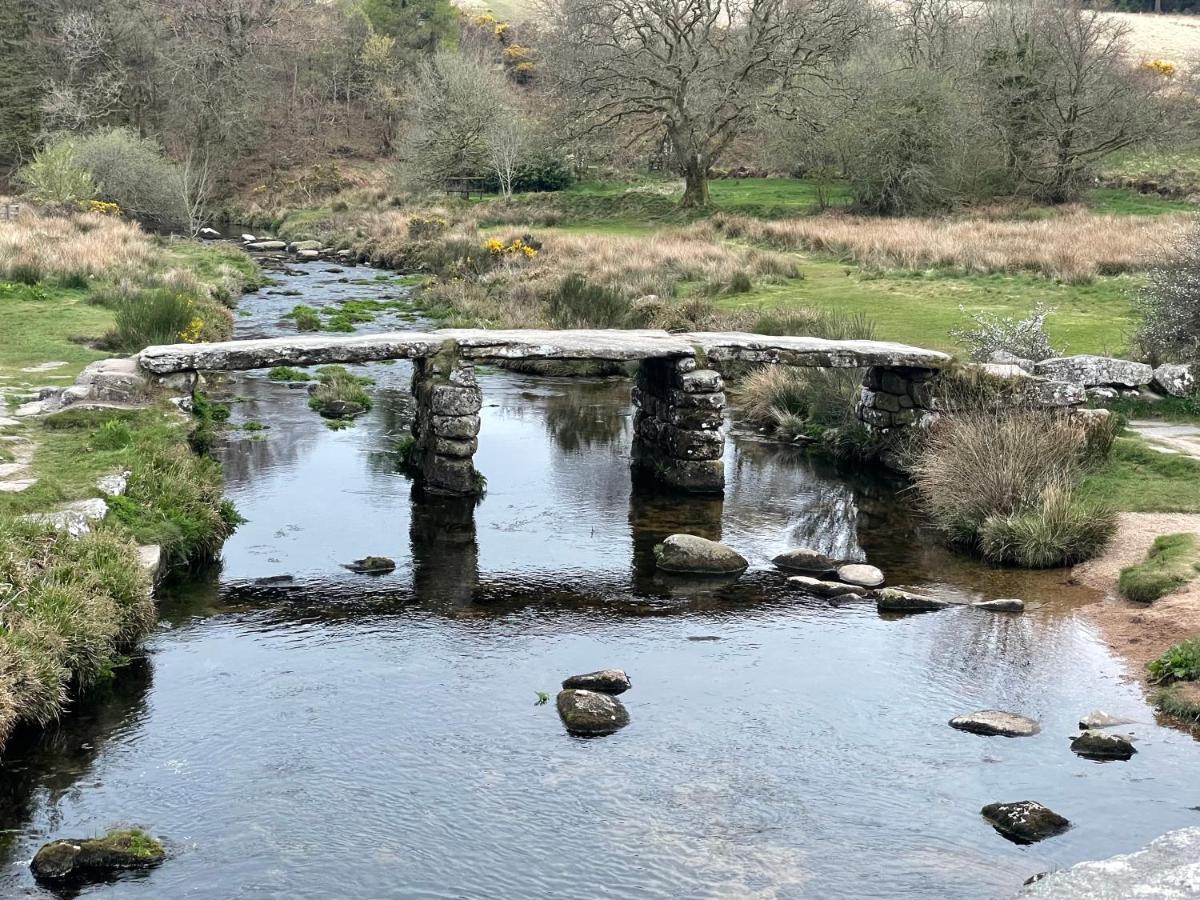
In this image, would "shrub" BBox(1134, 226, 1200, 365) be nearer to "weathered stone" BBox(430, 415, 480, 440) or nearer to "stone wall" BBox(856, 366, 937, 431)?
"stone wall" BBox(856, 366, 937, 431)

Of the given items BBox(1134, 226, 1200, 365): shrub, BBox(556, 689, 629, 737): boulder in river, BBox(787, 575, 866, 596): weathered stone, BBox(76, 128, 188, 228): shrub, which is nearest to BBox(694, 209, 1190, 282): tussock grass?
BBox(1134, 226, 1200, 365): shrub

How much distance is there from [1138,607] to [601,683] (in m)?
5.08

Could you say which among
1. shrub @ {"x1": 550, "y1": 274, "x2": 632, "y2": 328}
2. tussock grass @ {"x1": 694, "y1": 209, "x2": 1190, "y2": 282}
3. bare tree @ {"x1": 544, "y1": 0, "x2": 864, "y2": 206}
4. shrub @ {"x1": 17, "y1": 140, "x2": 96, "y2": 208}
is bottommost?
shrub @ {"x1": 550, "y1": 274, "x2": 632, "y2": 328}

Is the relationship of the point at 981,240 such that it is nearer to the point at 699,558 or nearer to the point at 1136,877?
the point at 699,558

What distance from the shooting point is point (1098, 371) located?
56.5 ft

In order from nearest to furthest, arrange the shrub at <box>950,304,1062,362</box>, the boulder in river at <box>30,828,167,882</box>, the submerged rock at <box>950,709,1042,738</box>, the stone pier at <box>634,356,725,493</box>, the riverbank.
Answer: the boulder in river at <box>30,828,167,882</box>
the riverbank
the submerged rock at <box>950,709,1042,738</box>
the stone pier at <box>634,356,725,493</box>
the shrub at <box>950,304,1062,362</box>

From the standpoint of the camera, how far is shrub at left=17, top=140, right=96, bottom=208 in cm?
3712

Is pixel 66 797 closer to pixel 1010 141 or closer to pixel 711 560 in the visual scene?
pixel 711 560

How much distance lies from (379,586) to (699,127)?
32806mm

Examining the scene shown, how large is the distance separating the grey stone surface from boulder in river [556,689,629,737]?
10.0 ft

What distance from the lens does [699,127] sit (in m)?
42.1

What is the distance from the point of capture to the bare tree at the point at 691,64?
40.3 m

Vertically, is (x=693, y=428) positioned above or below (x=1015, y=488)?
above

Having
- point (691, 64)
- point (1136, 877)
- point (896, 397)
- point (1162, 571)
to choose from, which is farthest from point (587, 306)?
point (691, 64)
